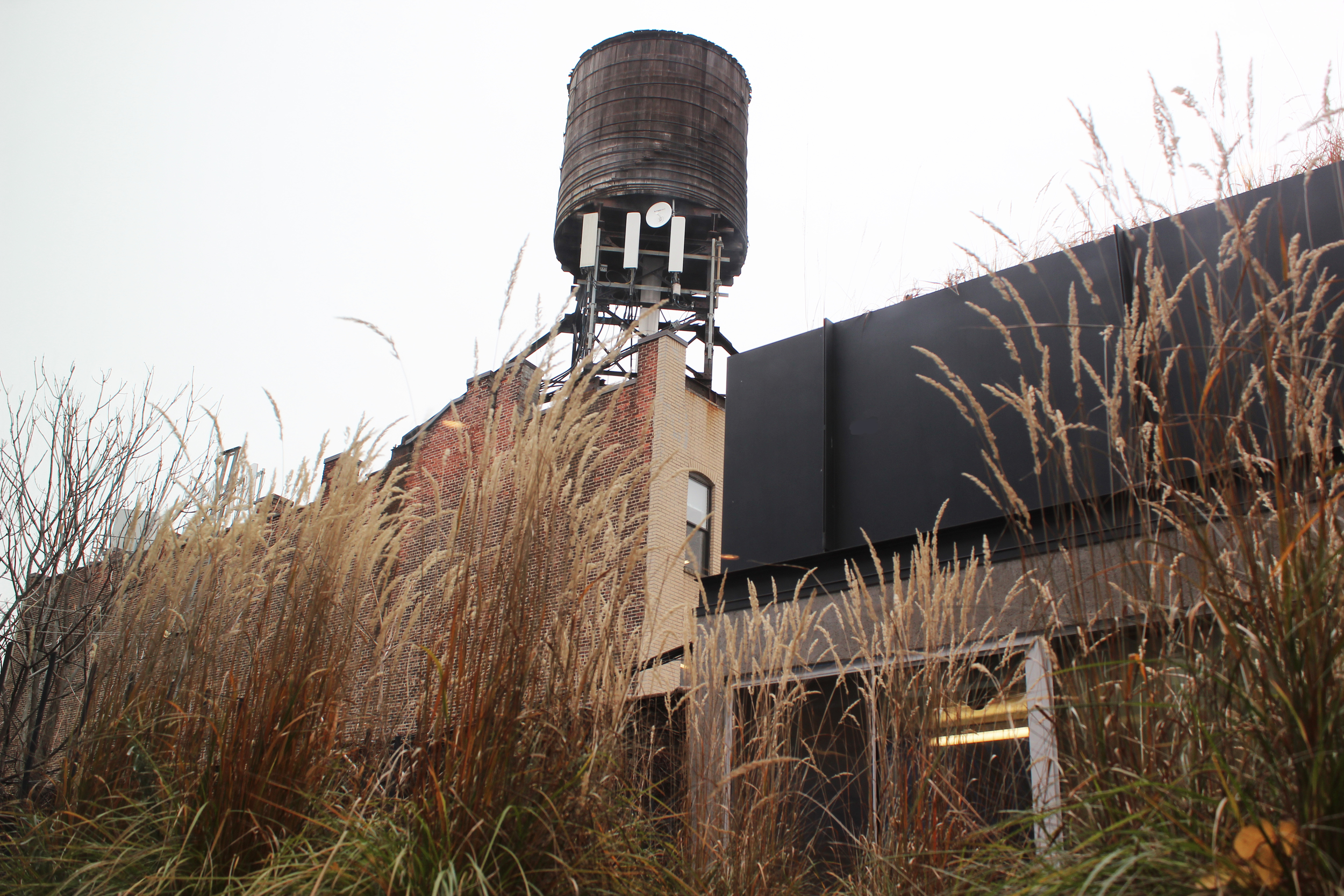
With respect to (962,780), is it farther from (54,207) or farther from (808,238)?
(54,207)

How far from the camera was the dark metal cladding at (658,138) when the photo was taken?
15406 millimetres

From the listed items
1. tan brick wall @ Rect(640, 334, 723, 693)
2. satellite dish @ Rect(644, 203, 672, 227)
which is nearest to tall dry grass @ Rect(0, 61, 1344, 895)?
tan brick wall @ Rect(640, 334, 723, 693)

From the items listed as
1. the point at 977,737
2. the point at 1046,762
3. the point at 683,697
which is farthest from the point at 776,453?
the point at 1046,762

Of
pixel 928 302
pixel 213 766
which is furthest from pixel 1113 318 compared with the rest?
pixel 213 766

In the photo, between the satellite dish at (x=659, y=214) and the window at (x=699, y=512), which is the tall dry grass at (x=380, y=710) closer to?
the window at (x=699, y=512)

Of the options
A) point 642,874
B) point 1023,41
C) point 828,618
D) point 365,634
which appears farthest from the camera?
point 828,618

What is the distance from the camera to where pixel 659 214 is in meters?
15.2

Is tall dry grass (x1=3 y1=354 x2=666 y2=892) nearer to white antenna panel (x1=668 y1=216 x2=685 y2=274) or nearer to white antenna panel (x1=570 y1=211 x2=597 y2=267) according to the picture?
white antenna panel (x1=668 y1=216 x2=685 y2=274)

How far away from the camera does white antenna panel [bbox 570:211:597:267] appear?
14.9 metres

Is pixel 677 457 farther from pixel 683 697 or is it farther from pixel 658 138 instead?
pixel 683 697

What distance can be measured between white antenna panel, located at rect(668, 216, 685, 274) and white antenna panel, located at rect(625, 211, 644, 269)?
1.71 feet

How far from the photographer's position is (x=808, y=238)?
235 inches

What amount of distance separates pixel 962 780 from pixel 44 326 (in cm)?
615

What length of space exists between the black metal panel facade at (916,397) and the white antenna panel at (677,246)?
8480 mm
